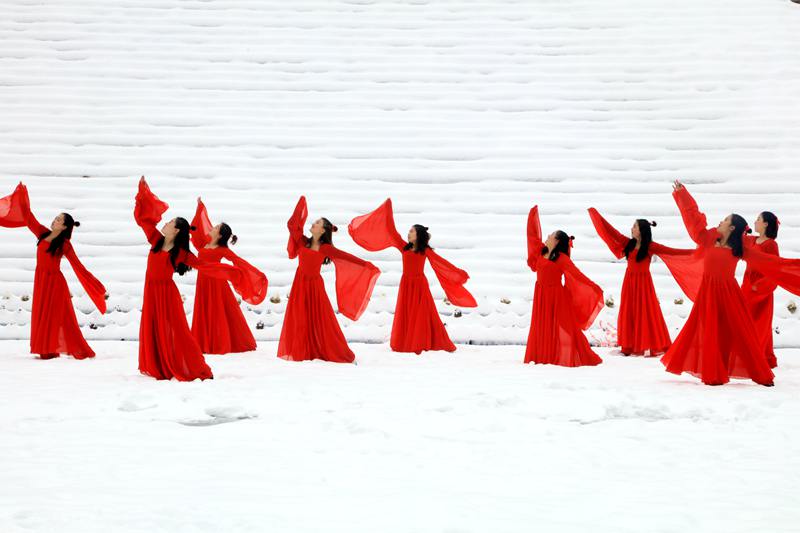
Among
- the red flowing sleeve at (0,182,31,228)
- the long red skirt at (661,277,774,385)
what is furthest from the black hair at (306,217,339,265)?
the long red skirt at (661,277,774,385)

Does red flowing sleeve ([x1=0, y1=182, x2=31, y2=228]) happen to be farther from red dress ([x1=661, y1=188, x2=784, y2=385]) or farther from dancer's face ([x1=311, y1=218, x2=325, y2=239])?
red dress ([x1=661, y1=188, x2=784, y2=385])

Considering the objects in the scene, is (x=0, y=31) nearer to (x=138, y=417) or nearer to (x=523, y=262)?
(x=523, y=262)

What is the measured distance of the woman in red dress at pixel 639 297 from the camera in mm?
7145

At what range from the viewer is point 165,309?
5852 mm

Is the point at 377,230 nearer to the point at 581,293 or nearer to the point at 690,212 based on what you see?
the point at 581,293

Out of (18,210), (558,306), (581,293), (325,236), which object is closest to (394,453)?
(558,306)

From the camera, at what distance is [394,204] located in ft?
32.4

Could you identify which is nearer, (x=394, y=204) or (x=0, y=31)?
(x=394, y=204)

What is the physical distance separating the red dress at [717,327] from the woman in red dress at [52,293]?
4.26 metres

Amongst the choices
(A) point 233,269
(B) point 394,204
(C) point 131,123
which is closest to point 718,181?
(B) point 394,204

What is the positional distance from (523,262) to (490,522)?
5.89 meters

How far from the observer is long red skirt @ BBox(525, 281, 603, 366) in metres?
6.65

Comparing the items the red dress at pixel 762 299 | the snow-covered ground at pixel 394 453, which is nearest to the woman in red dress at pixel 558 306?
the snow-covered ground at pixel 394 453

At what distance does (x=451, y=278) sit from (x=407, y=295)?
17.9 inches
